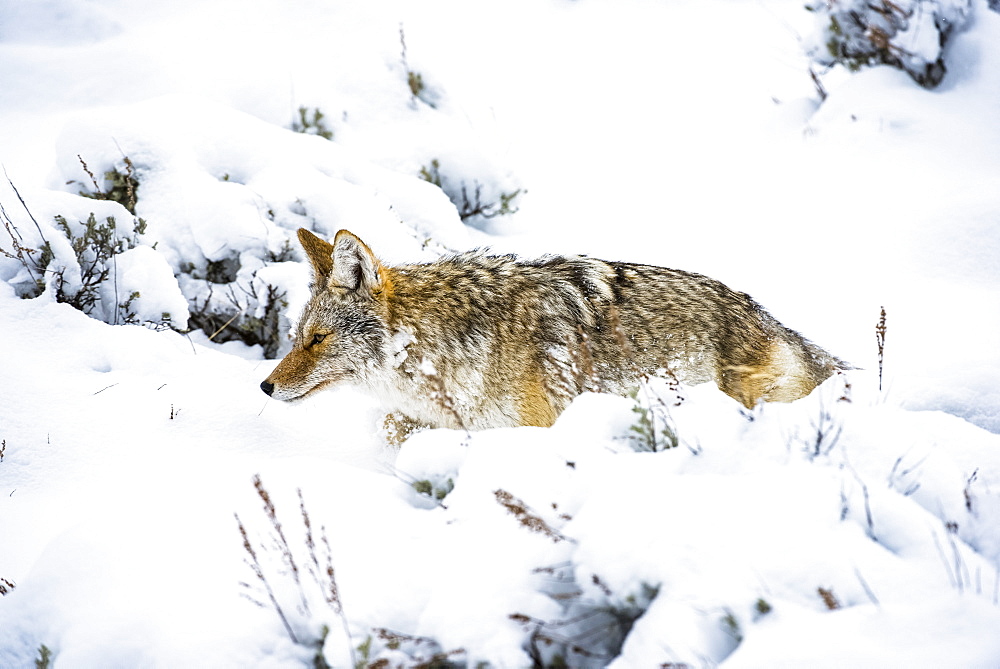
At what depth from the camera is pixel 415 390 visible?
4043mm

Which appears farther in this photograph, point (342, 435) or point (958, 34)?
point (958, 34)

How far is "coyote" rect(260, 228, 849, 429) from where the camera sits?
3906 mm

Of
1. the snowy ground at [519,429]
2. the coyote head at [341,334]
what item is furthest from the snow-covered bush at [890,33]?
the coyote head at [341,334]

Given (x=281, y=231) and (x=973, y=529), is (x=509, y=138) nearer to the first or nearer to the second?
(x=281, y=231)

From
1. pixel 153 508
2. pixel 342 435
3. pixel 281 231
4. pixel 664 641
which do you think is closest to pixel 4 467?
pixel 153 508

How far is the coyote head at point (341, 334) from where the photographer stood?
13.1 ft

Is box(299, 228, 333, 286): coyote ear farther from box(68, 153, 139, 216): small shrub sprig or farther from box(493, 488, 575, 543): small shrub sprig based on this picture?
box(68, 153, 139, 216): small shrub sprig

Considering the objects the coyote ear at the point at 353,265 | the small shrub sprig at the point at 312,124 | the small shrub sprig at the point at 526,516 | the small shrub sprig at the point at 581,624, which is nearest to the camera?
the small shrub sprig at the point at 581,624

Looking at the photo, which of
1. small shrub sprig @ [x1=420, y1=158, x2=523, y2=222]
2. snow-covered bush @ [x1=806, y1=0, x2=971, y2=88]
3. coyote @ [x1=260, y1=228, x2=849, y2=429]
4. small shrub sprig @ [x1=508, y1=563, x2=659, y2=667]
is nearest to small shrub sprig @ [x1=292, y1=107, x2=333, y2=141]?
small shrub sprig @ [x1=420, y1=158, x2=523, y2=222]

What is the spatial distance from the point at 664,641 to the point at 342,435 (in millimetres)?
2969

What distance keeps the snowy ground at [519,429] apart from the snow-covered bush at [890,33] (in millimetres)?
225

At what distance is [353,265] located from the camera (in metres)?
3.97

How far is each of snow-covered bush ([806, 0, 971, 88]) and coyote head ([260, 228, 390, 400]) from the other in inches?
283

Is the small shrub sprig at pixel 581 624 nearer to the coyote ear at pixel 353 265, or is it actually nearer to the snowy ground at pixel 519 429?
the snowy ground at pixel 519 429
